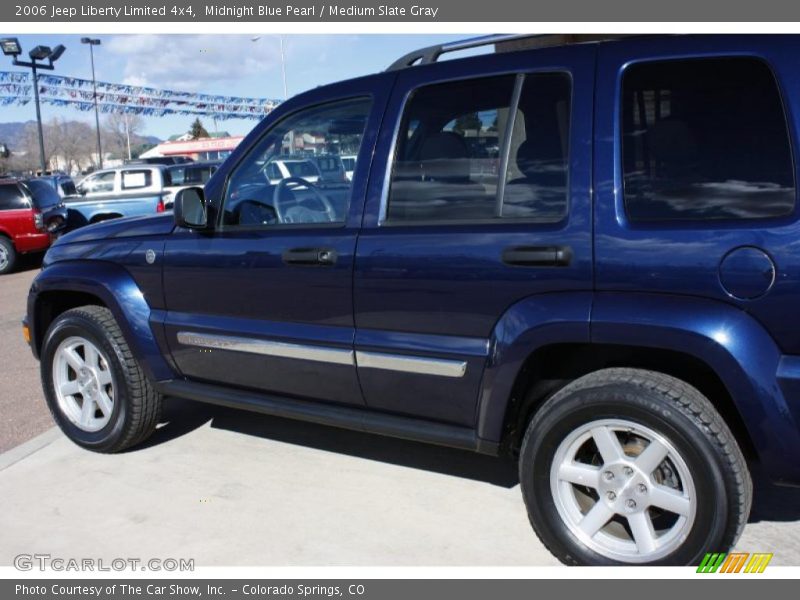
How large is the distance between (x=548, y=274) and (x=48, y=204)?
13.1m

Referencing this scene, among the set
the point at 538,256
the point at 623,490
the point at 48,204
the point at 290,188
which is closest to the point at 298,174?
the point at 290,188

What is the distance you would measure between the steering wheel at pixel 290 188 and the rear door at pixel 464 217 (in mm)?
321

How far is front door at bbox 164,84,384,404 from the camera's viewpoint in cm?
342

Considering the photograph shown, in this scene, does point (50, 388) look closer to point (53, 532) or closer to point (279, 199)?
point (53, 532)

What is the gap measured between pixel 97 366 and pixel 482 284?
8.16 ft

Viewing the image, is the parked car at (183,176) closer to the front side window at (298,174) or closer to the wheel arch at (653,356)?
the front side window at (298,174)

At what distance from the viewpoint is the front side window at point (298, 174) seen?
11.5ft

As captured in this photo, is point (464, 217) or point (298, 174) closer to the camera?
point (464, 217)

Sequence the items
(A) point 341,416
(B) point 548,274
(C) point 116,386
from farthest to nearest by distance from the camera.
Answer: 1. (C) point 116,386
2. (A) point 341,416
3. (B) point 548,274

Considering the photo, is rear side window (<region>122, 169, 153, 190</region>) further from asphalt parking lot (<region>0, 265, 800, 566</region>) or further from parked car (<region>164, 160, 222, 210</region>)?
asphalt parking lot (<region>0, 265, 800, 566</region>)

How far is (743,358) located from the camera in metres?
2.53

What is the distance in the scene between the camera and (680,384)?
276cm

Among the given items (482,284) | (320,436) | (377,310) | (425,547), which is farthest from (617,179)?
(320,436)

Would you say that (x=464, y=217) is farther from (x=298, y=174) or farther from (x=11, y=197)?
(x=11, y=197)
